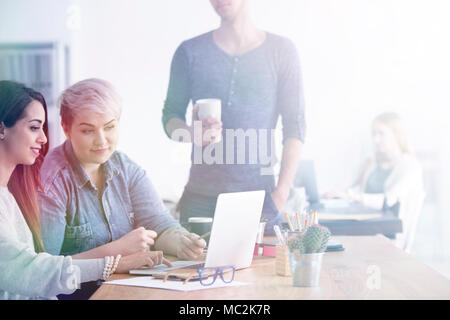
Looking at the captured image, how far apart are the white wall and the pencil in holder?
1130 mm

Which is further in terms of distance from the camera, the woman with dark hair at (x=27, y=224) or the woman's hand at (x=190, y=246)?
the woman's hand at (x=190, y=246)

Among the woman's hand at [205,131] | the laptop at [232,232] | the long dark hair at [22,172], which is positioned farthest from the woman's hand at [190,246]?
the woman's hand at [205,131]

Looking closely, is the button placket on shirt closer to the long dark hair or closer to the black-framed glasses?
the long dark hair

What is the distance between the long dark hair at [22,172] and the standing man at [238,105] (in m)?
0.69

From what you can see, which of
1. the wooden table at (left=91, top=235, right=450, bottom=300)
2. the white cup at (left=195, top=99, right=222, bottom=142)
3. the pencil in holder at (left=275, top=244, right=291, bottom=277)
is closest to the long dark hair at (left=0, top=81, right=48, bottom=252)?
the wooden table at (left=91, top=235, right=450, bottom=300)

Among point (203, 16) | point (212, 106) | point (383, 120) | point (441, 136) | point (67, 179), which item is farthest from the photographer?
point (441, 136)

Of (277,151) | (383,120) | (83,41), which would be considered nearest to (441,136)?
(383,120)

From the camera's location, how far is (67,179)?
1.77 meters

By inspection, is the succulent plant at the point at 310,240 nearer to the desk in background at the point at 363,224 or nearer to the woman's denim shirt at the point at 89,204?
the woman's denim shirt at the point at 89,204

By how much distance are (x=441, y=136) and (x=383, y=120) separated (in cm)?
138

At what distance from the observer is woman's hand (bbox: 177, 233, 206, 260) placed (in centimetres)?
162

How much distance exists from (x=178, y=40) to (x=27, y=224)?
1.14 m

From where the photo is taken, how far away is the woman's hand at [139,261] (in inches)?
57.1
